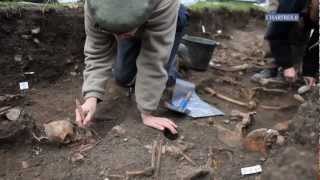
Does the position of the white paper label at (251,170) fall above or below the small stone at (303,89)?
above

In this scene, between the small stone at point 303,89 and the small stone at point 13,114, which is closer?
the small stone at point 13,114

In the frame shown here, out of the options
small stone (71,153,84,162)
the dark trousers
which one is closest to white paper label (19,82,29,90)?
the dark trousers

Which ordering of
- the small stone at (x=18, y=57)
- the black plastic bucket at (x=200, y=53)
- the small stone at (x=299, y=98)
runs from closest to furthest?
the small stone at (x=299, y=98) < the small stone at (x=18, y=57) < the black plastic bucket at (x=200, y=53)

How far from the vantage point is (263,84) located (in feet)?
12.7

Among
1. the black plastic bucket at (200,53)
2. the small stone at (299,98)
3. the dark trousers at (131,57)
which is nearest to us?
the dark trousers at (131,57)

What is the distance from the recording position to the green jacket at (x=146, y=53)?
2613 mm

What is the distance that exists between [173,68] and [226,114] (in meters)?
0.49

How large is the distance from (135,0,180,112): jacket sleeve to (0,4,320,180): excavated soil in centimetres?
20

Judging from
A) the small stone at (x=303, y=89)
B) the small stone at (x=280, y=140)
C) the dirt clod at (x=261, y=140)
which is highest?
the small stone at (x=280, y=140)

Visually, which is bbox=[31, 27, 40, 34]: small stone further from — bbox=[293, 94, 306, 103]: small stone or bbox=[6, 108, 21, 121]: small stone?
bbox=[293, 94, 306, 103]: small stone

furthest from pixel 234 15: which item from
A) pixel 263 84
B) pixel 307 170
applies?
pixel 307 170

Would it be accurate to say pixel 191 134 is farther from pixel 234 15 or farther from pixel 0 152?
pixel 234 15

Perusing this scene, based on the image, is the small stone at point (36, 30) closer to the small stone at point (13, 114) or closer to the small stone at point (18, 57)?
the small stone at point (18, 57)

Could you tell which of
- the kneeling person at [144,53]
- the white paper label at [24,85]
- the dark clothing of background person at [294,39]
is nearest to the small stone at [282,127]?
the kneeling person at [144,53]
